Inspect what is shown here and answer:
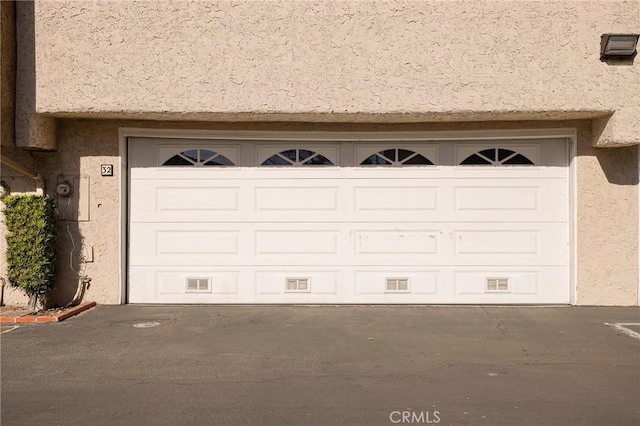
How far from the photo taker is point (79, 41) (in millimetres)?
6926

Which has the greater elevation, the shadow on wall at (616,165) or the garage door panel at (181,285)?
the shadow on wall at (616,165)

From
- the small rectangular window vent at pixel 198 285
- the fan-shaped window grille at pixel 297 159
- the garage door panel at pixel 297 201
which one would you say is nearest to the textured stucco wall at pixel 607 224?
the garage door panel at pixel 297 201

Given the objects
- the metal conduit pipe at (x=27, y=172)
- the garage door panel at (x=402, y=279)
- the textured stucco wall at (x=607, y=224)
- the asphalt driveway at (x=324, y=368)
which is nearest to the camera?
the asphalt driveway at (x=324, y=368)

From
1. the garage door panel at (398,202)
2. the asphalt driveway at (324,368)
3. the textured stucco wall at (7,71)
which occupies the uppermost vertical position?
the textured stucco wall at (7,71)

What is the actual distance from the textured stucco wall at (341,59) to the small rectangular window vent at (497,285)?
2439 millimetres

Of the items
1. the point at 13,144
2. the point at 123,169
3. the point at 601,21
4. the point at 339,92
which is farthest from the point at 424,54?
the point at 13,144

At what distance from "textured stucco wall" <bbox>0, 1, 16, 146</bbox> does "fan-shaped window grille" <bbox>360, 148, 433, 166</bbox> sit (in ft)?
15.9

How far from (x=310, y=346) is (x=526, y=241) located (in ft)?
12.9

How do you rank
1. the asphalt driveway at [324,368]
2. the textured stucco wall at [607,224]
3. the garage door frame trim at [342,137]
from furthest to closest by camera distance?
the garage door frame trim at [342,137], the textured stucco wall at [607,224], the asphalt driveway at [324,368]

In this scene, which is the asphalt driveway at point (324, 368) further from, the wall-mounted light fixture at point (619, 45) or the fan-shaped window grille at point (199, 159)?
the wall-mounted light fixture at point (619, 45)

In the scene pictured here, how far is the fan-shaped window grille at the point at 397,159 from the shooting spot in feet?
25.4

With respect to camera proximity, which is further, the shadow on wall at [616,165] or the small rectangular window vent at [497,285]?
the small rectangular window vent at [497,285]

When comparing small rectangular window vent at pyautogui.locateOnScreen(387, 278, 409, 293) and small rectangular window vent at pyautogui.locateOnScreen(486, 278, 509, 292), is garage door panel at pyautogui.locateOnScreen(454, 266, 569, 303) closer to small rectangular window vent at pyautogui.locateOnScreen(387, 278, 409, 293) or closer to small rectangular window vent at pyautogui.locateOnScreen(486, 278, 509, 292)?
small rectangular window vent at pyautogui.locateOnScreen(486, 278, 509, 292)

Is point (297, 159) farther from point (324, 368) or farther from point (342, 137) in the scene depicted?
point (324, 368)
